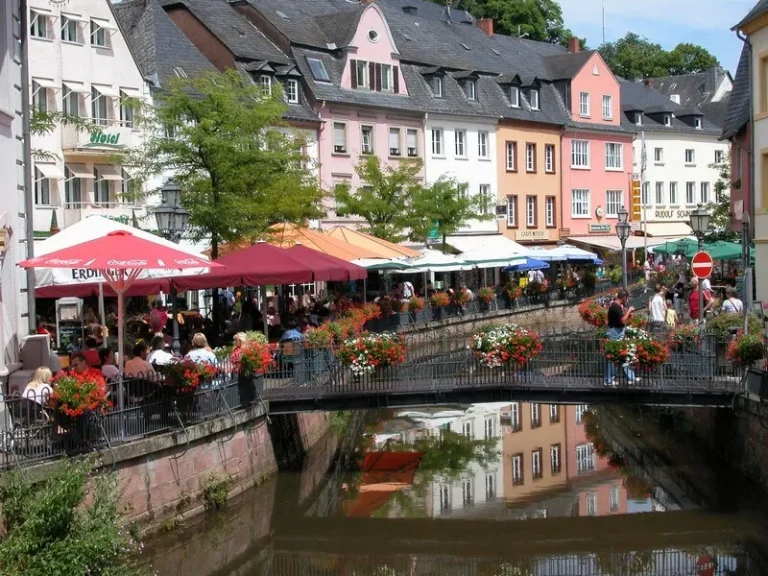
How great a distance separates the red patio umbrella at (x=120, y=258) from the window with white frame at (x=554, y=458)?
9604 mm

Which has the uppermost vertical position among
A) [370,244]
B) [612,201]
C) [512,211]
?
[612,201]

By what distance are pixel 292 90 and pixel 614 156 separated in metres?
25.9

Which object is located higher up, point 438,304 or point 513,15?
point 513,15

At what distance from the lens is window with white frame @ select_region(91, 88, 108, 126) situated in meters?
38.6

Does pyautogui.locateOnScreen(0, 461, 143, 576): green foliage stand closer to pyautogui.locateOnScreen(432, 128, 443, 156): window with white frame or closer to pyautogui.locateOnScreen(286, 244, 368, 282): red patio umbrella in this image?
pyautogui.locateOnScreen(286, 244, 368, 282): red patio umbrella

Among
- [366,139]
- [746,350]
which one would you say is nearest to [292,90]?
[366,139]

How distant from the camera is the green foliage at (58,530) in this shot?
12.0 metres

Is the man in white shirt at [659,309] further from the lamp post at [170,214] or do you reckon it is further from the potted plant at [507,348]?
the lamp post at [170,214]

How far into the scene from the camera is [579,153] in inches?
2613

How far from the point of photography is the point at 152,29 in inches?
1729

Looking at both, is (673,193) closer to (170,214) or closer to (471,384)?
(471,384)

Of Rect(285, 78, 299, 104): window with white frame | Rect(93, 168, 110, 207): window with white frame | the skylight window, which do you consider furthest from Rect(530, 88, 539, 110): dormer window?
Rect(93, 168, 110, 207): window with white frame

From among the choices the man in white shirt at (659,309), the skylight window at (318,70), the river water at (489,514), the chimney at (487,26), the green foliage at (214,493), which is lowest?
the river water at (489,514)

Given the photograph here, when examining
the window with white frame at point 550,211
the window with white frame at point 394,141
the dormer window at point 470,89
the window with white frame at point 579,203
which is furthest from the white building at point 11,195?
the window with white frame at point 579,203
